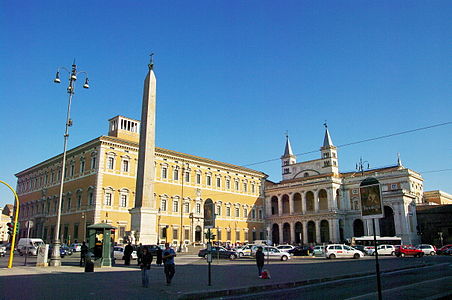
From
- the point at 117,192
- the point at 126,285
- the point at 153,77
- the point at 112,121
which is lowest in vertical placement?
the point at 126,285

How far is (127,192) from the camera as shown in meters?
47.7

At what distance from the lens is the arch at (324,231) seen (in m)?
62.5

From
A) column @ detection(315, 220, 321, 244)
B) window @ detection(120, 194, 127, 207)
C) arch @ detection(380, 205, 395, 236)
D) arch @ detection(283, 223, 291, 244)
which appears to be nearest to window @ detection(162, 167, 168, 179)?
window @ detection(120, 194, 127, 207)

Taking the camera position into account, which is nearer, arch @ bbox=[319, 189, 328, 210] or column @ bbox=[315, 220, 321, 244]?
column @ bbox=[315, 220, 321, 244]

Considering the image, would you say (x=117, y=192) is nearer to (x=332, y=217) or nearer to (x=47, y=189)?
(x=47, y=189)

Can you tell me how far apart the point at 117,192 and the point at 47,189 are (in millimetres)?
14554

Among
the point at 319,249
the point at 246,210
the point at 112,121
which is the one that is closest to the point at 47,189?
the point at 112,121

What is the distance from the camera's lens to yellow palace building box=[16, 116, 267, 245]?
45.8 meters

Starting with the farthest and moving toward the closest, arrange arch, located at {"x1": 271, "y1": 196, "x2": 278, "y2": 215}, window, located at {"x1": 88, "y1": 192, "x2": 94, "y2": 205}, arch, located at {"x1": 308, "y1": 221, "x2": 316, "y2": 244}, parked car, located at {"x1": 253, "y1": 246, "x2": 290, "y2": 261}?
arch, located at {"x1": 271, "y1": 196, "x2": 278, "y2": 215}
arch, located at {"x1": 308, "y1": 221, "x2": 316, "y2": 244}
window, located at {"x1": 88, "y1": 192, "x2": 94, "y2": 205}
parked car, located at {"x1": 253, "y1": 246, "x2": 290, "y2": 261}

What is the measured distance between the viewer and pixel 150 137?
89.5 feet

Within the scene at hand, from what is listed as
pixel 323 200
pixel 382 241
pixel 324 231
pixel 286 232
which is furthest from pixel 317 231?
pixel 382 241

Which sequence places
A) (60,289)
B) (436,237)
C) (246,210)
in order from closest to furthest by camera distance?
1. (60,289)
2. (436,237)
3. (246,210)

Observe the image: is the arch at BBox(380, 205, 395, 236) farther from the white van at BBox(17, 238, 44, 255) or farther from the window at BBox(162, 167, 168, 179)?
the white van at BBox(17, 238, 44, 255)

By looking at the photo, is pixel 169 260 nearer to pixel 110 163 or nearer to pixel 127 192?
pixel 110 163
